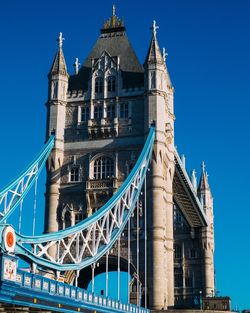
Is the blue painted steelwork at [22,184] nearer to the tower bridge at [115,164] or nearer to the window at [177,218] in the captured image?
the tower bridge at [115,164]

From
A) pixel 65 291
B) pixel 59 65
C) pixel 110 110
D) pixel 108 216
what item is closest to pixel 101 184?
pixel 110 110

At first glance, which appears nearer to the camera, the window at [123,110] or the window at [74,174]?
the window at [74,174]

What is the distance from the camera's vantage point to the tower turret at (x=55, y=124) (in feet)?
189

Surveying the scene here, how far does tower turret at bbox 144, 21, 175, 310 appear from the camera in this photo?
53531 millimetres

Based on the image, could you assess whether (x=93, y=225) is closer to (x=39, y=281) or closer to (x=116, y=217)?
(x=116, y=217)

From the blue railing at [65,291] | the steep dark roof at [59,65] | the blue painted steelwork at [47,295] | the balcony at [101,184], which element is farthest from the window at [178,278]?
the blue painted steelwork at [47,295]

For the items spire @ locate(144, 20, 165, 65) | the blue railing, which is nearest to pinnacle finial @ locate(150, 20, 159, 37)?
spire @ locate(144, 20, 165, 65)

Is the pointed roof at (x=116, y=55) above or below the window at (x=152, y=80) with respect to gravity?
above

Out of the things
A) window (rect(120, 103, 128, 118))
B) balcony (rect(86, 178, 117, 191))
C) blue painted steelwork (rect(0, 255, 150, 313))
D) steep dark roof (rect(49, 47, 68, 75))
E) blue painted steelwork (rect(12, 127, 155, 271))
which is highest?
steep dark roof (rect(49, 47, 68, 75))

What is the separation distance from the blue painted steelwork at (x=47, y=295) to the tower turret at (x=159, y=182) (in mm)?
13114

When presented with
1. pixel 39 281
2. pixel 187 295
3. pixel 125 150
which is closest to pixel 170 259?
pixel 125 150

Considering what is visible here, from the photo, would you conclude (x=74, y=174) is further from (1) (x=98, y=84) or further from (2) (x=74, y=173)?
(1) (x=98, y=84)

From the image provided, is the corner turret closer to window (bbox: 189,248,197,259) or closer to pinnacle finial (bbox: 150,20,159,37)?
pinnacle finial (bbox: 150,20,159,37)

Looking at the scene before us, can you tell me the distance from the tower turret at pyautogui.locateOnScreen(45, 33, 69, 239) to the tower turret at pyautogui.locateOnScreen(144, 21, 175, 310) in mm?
8192
